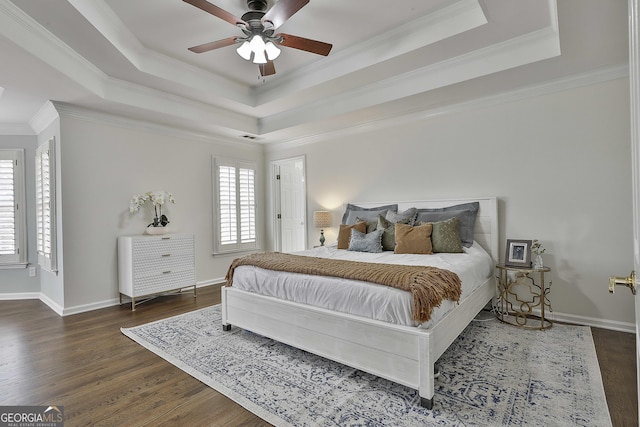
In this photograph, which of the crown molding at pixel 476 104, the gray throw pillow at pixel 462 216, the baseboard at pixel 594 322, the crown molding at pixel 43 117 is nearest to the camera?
the baseboard at pixel 594 322

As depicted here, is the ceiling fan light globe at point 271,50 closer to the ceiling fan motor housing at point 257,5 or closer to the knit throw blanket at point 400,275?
the ceiling fan motor housing at point 257,5

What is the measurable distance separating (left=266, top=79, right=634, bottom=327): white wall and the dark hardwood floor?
59 cm

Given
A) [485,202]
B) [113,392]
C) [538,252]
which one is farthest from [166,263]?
[538,252]

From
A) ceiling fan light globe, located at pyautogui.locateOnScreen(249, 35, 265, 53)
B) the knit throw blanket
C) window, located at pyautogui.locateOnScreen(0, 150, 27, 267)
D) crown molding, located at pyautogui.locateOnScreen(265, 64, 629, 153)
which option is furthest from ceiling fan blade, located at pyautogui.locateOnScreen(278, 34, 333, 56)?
window, located at pyautogui.locateOnScreen(0, 150, 27, 267)

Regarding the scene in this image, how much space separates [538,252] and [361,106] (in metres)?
2.50

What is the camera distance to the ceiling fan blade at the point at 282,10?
223 cm

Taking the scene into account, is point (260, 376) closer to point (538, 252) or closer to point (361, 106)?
point (538, 252)

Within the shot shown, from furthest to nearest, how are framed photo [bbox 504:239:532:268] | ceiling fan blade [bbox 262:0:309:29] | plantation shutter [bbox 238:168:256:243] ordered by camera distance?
plantation shutter [bbox 238:168:256:243]
framed photo [bbox 504:239:532:268]
ceiling fan blade [bbox 262:0:309:29]

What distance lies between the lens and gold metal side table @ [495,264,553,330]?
3.25 metres

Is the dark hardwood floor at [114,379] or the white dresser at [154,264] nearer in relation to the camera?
the dark hardwood floor at [114,379]

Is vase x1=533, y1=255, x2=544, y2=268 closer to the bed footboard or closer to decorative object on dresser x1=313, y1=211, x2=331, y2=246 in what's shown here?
the bed footboard

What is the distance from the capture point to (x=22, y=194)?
4617 mm

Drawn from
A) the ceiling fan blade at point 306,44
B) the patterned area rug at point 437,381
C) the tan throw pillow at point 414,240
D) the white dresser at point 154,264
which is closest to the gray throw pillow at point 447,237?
the tan throw pillow at point 414,240

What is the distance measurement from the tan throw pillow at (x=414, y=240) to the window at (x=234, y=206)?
3047mm
